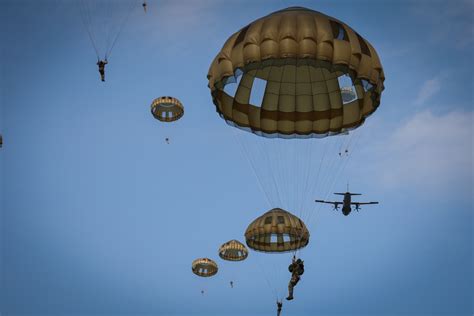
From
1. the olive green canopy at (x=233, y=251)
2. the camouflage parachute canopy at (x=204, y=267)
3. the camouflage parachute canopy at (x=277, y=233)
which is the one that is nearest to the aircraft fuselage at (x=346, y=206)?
the olive green canopy at (x=233, y=251)

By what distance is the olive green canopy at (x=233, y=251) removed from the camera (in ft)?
145

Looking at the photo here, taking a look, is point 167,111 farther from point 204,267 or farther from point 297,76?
point 297,76

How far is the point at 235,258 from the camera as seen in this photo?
1761 inches

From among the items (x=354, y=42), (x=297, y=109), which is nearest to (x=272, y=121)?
(x=297, y=109)

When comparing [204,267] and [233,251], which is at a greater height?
[233,251]

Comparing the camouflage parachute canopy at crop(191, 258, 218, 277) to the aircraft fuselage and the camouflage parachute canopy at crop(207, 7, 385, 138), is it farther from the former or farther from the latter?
the camouflage parachute canopy at crop(207, 7, 385, 138)

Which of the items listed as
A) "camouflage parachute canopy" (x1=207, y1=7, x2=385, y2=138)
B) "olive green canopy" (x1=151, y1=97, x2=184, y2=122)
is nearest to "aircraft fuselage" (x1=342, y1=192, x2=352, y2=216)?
"olive green canopy" (x1=151, y1=97, x2=184, y2=122)

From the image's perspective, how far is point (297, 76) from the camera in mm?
27609

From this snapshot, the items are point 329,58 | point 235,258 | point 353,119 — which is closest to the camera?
point 329,58

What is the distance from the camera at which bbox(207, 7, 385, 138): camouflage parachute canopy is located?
23562mm

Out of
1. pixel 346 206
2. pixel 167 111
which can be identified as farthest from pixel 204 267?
pixel 167 111

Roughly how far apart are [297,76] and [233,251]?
2016 centimetres

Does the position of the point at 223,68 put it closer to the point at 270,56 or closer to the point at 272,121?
the point at 270,56

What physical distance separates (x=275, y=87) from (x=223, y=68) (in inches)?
145
